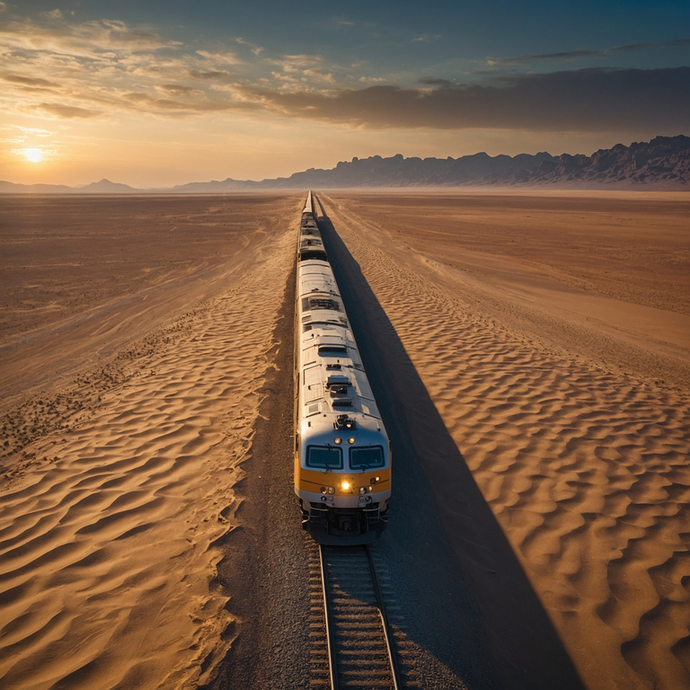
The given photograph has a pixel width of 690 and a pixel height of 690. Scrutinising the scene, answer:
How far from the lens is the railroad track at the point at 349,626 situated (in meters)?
6.82

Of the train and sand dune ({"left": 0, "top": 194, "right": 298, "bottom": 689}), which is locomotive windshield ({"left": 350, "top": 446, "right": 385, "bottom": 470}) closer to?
the train

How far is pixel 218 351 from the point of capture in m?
18.7

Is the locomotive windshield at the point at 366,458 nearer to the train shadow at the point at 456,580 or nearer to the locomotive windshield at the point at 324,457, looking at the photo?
the locomotive windshield at the point at 324,457

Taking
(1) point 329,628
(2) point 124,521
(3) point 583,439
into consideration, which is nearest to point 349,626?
(1) point 329,628

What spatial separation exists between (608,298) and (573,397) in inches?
795

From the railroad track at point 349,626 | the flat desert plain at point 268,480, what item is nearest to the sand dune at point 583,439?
the flat desert plain at point 268,480

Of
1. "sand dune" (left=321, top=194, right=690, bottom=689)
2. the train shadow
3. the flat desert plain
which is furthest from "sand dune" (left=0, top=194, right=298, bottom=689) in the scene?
"sand dune" (left=321, top=194, right=690, bottom=689)

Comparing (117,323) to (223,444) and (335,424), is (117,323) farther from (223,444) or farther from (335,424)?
(335,424)

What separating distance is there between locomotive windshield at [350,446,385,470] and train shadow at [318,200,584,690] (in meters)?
2.07

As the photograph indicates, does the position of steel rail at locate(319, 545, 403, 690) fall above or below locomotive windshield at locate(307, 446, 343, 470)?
below

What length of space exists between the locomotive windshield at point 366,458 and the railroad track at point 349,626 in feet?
6.53

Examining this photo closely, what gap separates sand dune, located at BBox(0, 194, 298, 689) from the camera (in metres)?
6.90

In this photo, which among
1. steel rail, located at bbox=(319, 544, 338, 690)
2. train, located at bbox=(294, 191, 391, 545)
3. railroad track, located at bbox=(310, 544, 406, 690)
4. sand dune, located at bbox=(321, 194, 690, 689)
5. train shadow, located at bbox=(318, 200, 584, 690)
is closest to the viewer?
steel rail, located at bbox=(319, 544, 338, 690)

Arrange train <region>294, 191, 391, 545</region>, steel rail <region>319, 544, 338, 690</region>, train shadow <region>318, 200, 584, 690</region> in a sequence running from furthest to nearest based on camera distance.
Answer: train <region>294, 191, 391, 545</region>, train shadow <region>318, 200, 584, 690</region>, steel rail <region>319, 544, 338, 690</region>
